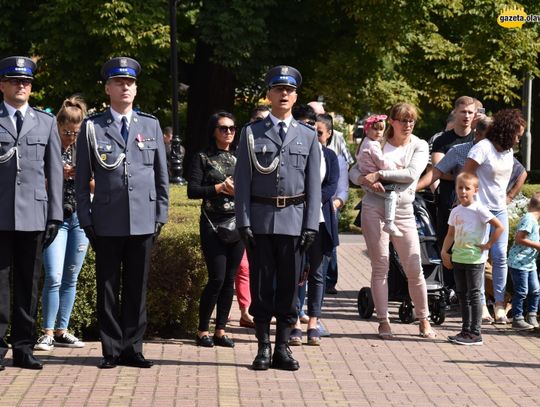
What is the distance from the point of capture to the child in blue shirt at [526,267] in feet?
35.8

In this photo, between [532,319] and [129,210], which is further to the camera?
[532,319]

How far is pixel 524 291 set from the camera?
11000 millimetres

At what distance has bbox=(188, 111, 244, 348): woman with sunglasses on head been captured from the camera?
9.48 meters

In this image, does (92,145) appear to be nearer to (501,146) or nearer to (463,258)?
(463,258)

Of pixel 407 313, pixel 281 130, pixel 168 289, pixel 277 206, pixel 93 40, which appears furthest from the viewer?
pixel 93 40

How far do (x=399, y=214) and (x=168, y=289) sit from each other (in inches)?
78.9

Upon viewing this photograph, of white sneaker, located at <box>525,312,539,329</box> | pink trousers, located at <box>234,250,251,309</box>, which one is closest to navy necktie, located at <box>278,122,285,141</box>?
pink trousers, located at <box>234,250,251,309</box>

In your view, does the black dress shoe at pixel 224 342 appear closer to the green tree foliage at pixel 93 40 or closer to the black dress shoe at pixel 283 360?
the black dress shoe at pixel 283 360

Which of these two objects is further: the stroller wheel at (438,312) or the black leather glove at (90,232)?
the stroller wheel at (438,312)

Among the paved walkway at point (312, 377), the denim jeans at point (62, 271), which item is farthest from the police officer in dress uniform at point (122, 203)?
the denim jeans at point (62, 271)

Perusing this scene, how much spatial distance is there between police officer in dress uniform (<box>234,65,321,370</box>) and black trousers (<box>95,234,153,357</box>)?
74cm

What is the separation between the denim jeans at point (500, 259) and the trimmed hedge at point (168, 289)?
8.72 feet

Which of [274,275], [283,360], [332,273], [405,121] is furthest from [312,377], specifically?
[332,273]

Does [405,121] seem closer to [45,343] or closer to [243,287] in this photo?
[243,287]
